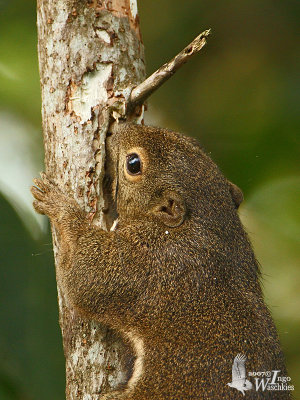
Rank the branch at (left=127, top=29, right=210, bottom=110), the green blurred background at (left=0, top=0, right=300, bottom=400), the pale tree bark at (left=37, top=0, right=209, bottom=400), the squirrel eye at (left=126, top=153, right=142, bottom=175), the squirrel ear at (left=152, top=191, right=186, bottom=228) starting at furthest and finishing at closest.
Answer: the green blurred background at (left=0, top=0, right=300, bottom=400) < the squirrel eye at (left=126, top=153, right=142, bottom=175) < the squirrel ear at (left=152, top=191, right=186, bottom=228) < the pale tree bark at (left=37, top=0, right=209, bottom=400) < the branch at (left=127, top=29, right=210, bottom=110)

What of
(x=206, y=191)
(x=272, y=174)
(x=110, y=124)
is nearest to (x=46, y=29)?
(x=110, y=124)

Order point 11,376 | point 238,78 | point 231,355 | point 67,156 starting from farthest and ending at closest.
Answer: point 238,78 → point 11,376 → point 67,156 → point 231,355

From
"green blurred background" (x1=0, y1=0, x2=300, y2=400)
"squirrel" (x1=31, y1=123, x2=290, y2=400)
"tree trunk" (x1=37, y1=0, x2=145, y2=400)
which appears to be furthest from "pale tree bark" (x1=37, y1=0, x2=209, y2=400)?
"green blurred background" (x1=0, y1=0, x2=300, y2=400)

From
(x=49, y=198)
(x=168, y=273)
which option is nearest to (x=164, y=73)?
(x=49, y=198)

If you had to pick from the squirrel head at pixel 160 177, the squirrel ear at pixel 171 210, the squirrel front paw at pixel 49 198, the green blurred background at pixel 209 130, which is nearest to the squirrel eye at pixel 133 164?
the squirrel head at pixel 160 177

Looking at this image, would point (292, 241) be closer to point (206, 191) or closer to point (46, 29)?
point (206, 191)

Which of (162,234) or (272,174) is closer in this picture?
(162,234)

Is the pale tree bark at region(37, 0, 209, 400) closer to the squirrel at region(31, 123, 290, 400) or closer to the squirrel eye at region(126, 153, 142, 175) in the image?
the squirrel at region(31, 123, 290, 400)
